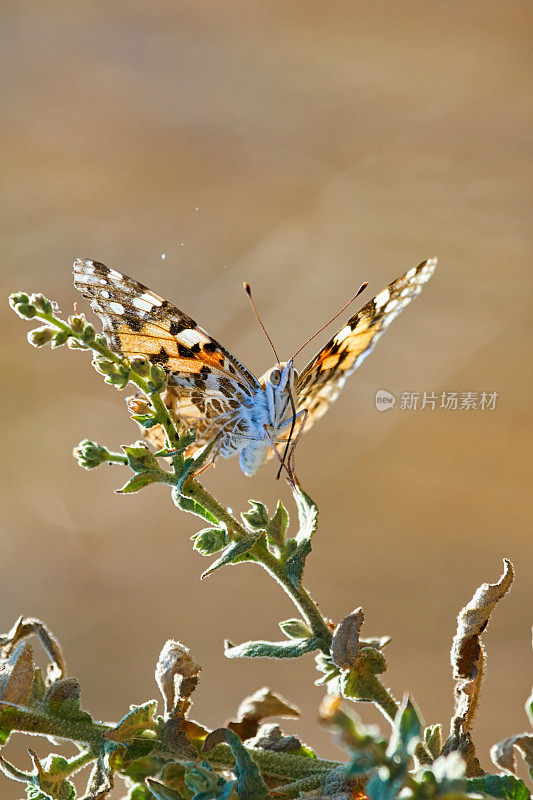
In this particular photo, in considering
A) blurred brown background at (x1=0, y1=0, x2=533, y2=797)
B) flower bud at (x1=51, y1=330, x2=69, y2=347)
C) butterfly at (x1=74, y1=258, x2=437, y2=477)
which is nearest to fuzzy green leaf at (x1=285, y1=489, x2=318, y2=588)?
butterfly at (x1=74, y1=258, x2=437, y2=477)

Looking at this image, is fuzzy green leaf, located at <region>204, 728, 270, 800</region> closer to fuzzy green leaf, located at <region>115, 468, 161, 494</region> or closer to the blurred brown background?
fuzzy green leaf, located at <region>115, 468, 161, 494</region>

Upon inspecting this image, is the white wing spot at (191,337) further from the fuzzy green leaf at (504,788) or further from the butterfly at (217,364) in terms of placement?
the fuzzy green leaf at (504,788)

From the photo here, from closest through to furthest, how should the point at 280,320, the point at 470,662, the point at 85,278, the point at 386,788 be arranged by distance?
the point at 386,788, the point at 470,662, the point at 85,278, the point at 280,320

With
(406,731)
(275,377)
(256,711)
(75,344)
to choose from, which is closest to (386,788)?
(406,731)

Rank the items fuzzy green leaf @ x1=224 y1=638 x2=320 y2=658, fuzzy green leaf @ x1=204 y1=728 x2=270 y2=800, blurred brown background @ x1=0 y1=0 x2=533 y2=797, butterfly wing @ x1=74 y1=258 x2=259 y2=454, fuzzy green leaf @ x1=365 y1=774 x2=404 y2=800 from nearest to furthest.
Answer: fuzzy green leaf @ x1=365 y1=774 x2=404 y2=800 → fuzzy green leaf @ x1=204 y1=728 x2=270 y2=800 → fuzzy green leaf @ x1=224 y1=638 x2=320 y2=658 → butterfly wing @ x1=74 y1=258 x2=259 y2=454 → blurred brown background @ x1=0 y1=0 x2=533 y2=797

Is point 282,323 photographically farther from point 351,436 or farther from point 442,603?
point 442,603

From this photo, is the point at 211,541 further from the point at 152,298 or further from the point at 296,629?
the point at 152,298

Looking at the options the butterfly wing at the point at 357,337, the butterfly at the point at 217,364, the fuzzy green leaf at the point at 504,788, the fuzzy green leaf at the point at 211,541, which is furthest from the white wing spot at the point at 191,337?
the fuzzy green leaf at the point at 504,788
